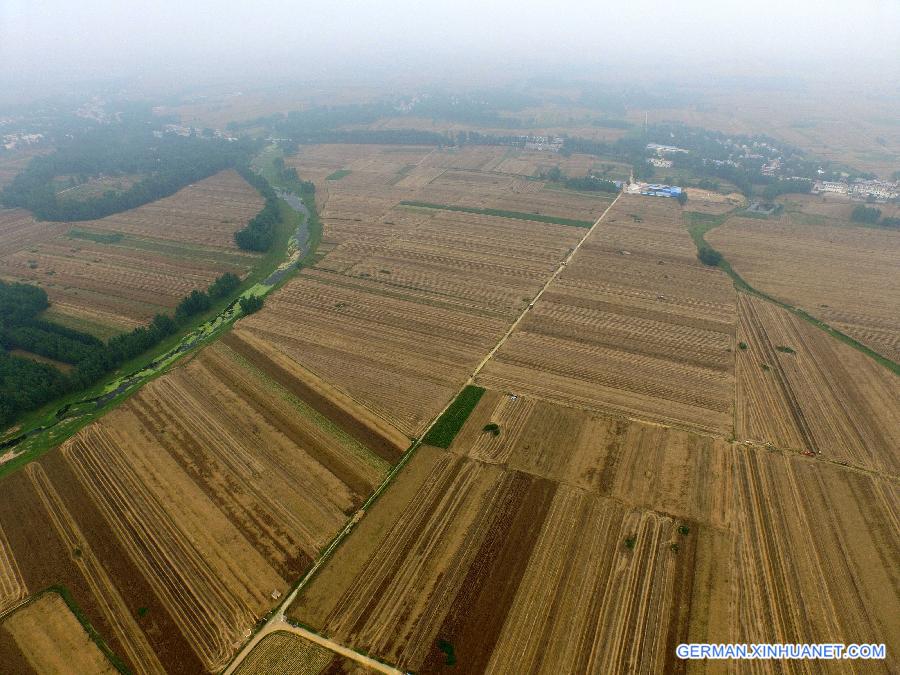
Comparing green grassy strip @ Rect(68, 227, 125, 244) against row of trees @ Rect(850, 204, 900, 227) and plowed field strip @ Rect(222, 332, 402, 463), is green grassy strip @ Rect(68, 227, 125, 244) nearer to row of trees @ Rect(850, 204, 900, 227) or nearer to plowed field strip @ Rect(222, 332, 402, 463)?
plowed field strip @ Rect(222, 332, 402, 463)

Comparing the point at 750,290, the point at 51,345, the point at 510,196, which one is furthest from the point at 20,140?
the point at 750,290

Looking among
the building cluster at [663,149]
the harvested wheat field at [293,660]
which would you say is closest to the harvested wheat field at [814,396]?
the harvested wheat field at [293,660]

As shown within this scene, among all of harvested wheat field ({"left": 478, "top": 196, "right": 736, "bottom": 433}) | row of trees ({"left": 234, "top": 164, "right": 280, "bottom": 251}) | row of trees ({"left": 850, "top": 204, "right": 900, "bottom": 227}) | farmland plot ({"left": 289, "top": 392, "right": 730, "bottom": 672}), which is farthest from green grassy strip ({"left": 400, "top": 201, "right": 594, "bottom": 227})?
farmland plot ({"left": 289, "top": 392, "right": 730, "bottom": 672})

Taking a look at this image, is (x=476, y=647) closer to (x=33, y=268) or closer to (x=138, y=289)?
(x=138, y=289)

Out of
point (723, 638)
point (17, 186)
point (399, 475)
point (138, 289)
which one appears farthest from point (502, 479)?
point (17, 186)

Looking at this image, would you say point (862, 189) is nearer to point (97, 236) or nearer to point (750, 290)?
point (750, 290)

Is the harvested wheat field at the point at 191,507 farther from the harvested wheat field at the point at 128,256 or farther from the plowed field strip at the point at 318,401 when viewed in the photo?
the harvested wheat field at the point at 128,256
